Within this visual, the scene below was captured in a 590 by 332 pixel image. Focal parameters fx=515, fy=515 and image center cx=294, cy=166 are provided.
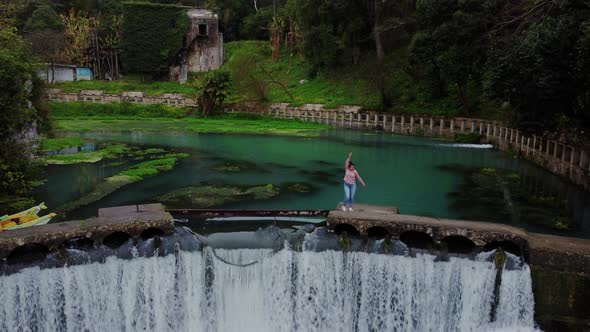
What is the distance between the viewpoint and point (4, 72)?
16016mm

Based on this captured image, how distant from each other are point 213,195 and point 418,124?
27.0 m

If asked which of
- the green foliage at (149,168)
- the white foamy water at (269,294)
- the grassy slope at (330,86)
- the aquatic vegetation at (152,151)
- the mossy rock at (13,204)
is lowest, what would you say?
the white foamy water at (269,294)

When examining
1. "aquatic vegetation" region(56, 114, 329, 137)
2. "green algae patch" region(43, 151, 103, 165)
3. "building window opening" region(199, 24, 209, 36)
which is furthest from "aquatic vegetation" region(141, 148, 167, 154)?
"building window opening" region(199, 24, 209, 36)

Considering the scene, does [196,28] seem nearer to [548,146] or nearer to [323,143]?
[323,143]

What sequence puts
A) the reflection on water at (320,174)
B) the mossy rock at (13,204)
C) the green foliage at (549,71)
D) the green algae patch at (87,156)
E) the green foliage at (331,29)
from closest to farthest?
1. the mossy rock at (13,204)
2. the reflection on water at (320,174)
3. the green foliage at (549,71)
4. the green algae patch at (87,156)
5. the green foliage at (331,29)

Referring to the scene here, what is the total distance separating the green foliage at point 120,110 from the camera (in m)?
54.1

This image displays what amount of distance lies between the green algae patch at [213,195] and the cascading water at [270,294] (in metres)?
5.61

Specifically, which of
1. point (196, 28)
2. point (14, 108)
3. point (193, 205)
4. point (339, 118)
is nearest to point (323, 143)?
point (339, 118)

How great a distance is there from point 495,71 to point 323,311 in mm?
16439

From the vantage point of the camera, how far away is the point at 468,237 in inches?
483

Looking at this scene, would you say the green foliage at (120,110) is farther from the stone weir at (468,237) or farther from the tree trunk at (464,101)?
the stone weir at (468,237)

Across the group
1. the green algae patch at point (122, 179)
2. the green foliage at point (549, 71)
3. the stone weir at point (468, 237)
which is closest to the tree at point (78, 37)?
the green algae patch at point (122, 179)

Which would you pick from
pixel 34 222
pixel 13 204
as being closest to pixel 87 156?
pixel 13 204

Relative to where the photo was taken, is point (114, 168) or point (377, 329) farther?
point (114, 168)
